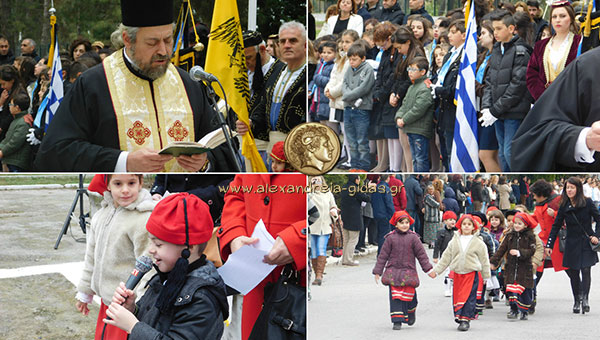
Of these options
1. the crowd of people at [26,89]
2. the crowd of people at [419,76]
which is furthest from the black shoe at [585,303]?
the crowd of people at [26,89]

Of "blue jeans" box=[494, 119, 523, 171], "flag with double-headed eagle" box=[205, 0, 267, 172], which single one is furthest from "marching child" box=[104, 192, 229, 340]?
"blue jeans" box=[494, 119, 523, 171]

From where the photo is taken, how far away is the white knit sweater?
4262mm

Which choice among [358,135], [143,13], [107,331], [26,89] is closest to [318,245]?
[107,331]

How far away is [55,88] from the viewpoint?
241 inches

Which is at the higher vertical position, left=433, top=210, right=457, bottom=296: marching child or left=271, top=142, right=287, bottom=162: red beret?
left=271, top=142, right=287, bottom=162: red beret

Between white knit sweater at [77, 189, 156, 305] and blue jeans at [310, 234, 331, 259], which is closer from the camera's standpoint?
white knit sweater at [77, 189, 156, 305]

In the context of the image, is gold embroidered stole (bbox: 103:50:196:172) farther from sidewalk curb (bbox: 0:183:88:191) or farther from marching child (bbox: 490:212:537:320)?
marching child (bbox: 490:212:537:320)

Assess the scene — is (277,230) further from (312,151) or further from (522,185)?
(522,185)

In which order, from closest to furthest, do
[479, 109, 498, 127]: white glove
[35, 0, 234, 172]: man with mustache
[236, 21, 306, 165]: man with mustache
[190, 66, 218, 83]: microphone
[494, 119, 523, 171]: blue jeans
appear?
1. [35, 0, 234, 172]: man with mustache
2. [190, 66, 218, 83]: microphone
3. [236, 21, 306, 165]: man with mustache
4. [494, 119, 523, 171]: blue jeans
5. [479, 109, 498, 127]: white glove

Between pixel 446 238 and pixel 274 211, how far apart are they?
101 cm

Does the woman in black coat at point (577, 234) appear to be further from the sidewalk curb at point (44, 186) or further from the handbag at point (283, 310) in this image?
the sidewalk curb at point (44, 186)

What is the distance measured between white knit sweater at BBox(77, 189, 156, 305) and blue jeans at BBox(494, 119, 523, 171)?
314 cm

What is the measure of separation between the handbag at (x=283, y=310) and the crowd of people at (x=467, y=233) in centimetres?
14

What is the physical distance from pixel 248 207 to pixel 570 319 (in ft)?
6.28
